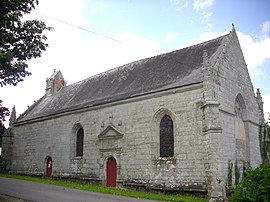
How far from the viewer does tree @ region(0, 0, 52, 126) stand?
953cm

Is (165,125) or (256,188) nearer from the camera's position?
(256,188)

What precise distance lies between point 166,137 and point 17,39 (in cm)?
1021

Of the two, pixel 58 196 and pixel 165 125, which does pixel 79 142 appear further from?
pixel 58 196

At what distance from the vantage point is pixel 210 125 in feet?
48.6

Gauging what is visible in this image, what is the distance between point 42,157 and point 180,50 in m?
14.8

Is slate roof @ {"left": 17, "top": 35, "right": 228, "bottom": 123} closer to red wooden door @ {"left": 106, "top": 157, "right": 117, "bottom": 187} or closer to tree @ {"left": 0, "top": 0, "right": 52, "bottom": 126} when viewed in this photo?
red wooden door @ {"left": 106, "top": 157, "right": 117, "bottom": 187}

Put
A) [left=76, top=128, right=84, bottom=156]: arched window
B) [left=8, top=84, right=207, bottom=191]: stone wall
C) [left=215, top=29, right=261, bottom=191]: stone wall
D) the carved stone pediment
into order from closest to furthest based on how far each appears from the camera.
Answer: [left=8, top=84, right=207, bottom=191]: stone wall < [left=215, top=29, right=261, bottom=191]: stone wall < the carved stone pediment < [left=76, top=128, right=84, bottom=156]: arched window

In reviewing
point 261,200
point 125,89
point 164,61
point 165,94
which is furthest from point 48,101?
point 261,200

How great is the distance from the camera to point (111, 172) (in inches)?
766

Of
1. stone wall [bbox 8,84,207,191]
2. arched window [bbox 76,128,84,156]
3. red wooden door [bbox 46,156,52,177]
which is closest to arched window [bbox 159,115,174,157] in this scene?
stone wall [bbox 8,84,207,191]

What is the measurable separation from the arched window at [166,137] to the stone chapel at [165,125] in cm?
6

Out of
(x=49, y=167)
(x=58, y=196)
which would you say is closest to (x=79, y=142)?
(x=49, y=167)

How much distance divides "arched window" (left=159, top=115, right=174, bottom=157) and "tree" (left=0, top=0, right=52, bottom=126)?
9014mm

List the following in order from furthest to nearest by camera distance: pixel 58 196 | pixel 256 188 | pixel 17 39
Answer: pixel 58 196
pixel 17 39
pixel 256 188
